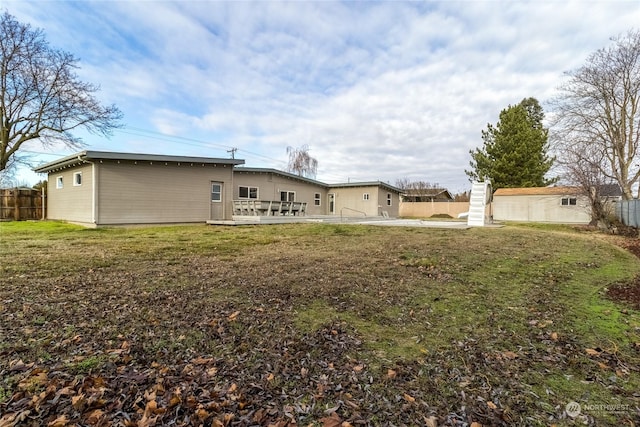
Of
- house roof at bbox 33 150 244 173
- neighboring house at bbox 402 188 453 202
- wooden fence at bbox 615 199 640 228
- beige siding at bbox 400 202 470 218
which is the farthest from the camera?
neighboring house at bbox 402 188 453 202

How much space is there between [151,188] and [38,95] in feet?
30.0

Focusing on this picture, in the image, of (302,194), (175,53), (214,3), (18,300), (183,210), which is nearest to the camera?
(18,300)

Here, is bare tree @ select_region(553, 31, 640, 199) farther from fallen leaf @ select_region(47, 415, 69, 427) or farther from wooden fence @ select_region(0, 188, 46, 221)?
wooden fence @ select_region(0, 188, 46, 221)

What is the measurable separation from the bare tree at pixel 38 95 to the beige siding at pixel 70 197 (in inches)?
94.5

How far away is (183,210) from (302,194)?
858 centimetres

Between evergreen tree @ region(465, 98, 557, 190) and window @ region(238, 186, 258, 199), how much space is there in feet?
76.4

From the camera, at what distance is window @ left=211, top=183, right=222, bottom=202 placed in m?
14.6

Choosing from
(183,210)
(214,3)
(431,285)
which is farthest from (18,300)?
(183,210)

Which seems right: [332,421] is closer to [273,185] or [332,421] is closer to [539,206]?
[273,185]

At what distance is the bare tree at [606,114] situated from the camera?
1636 cm

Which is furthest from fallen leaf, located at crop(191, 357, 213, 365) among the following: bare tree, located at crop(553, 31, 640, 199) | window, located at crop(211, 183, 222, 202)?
bare tree, located at crop(553, 31, 640, 199)

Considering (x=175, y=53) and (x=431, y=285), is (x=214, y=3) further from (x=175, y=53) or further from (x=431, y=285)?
(x=431, y=285)

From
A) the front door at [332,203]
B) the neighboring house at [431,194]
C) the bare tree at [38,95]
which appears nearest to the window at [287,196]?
the front door at [332,203]

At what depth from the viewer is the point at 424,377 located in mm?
2266
